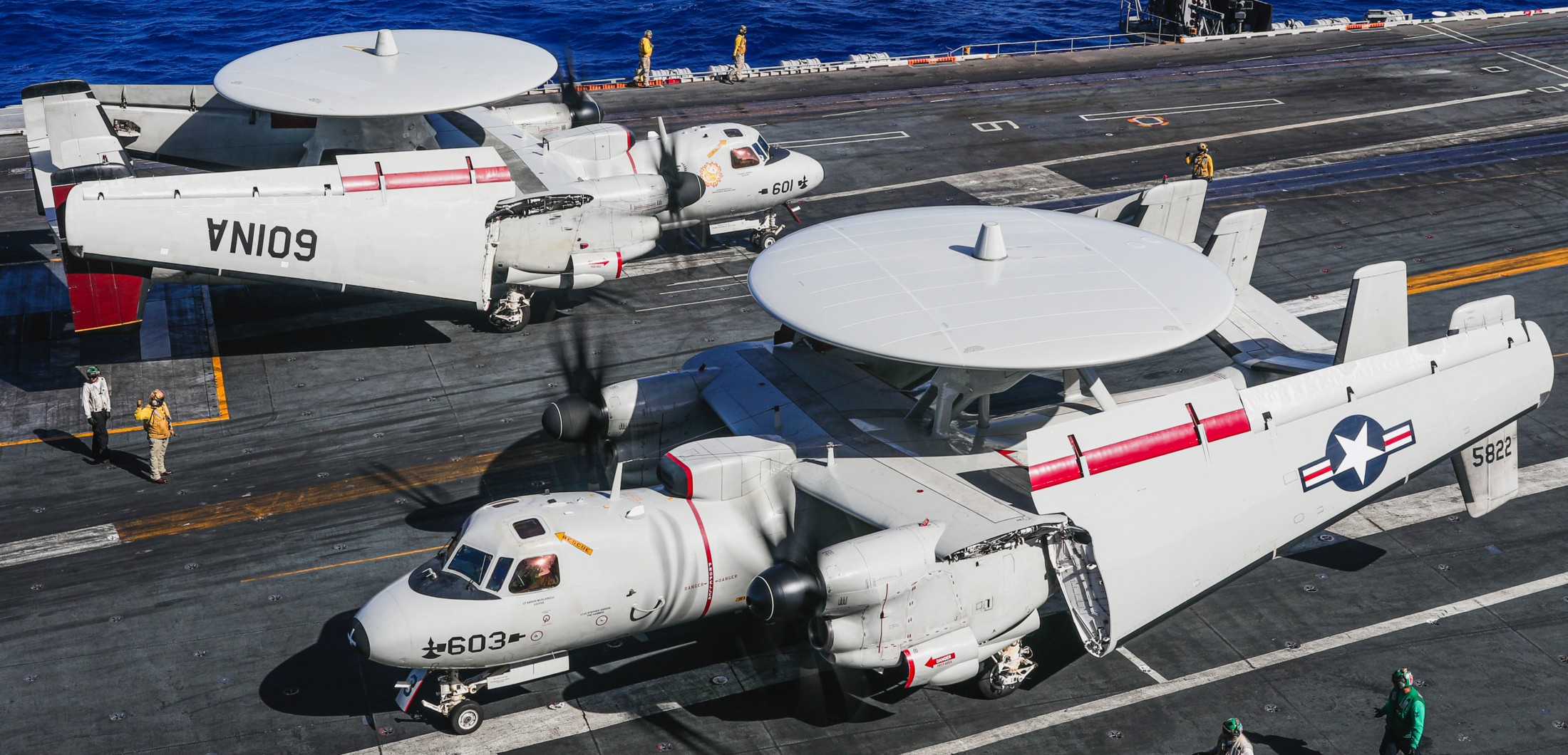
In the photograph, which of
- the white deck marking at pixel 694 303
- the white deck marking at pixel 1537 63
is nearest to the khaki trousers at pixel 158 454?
the white deck marking at pixel 694 303

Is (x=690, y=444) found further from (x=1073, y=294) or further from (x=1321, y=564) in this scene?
(x=1321, y=564)

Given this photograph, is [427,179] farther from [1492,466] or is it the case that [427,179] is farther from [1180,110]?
[1180,110]

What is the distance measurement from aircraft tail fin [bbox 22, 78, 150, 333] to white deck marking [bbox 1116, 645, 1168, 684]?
2748 centimetres

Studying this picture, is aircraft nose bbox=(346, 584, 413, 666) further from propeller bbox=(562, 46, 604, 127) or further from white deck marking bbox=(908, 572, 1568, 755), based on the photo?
propeller bbox=(562, 46, 604, 127)

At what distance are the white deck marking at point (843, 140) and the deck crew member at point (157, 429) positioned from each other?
30254mm

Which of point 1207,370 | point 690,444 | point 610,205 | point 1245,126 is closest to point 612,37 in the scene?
point 1245,126

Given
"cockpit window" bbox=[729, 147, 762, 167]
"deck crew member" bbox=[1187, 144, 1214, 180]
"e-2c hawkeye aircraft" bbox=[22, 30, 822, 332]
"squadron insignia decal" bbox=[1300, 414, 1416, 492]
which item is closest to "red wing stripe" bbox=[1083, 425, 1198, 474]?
"squadron insignia decal" bbox=[1300, 414, 1416, 492]

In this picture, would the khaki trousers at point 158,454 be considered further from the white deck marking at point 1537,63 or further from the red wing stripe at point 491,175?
the white deck marking at point 1537,63

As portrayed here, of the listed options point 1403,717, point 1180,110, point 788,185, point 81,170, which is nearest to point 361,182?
point 81,170

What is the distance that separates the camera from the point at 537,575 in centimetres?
2170

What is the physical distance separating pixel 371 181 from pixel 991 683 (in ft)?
74.2

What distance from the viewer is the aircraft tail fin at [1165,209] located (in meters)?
31.5

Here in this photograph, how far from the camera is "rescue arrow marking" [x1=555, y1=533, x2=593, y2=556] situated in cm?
2202

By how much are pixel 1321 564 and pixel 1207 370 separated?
31.2ft
